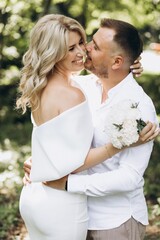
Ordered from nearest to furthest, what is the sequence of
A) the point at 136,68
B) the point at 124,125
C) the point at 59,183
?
the point at 124,125 → the point at 59,183 → the point at 136,68

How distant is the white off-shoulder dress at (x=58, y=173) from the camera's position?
125 inches

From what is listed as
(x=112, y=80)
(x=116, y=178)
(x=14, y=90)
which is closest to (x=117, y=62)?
(x=112, y=80)

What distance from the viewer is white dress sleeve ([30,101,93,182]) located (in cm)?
316

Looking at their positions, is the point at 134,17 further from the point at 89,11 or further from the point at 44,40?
the point at 44,40

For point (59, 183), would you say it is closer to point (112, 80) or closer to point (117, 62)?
point (112, 80)

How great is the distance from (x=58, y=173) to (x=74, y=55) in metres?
0.74

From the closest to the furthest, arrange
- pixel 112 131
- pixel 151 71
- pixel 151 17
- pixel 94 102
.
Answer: pixel 112 131 < pixel 94 102 < pixel 151 17 < pixel 151 71

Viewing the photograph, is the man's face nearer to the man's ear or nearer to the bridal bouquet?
the man's ear

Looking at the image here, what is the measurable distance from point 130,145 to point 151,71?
14240 mm

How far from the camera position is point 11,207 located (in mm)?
6043

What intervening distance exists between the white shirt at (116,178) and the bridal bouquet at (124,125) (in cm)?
20

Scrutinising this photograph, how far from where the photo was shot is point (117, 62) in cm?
345

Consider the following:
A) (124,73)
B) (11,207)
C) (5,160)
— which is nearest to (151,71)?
(5,160)

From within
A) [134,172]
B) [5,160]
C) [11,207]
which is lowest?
[5,160]
